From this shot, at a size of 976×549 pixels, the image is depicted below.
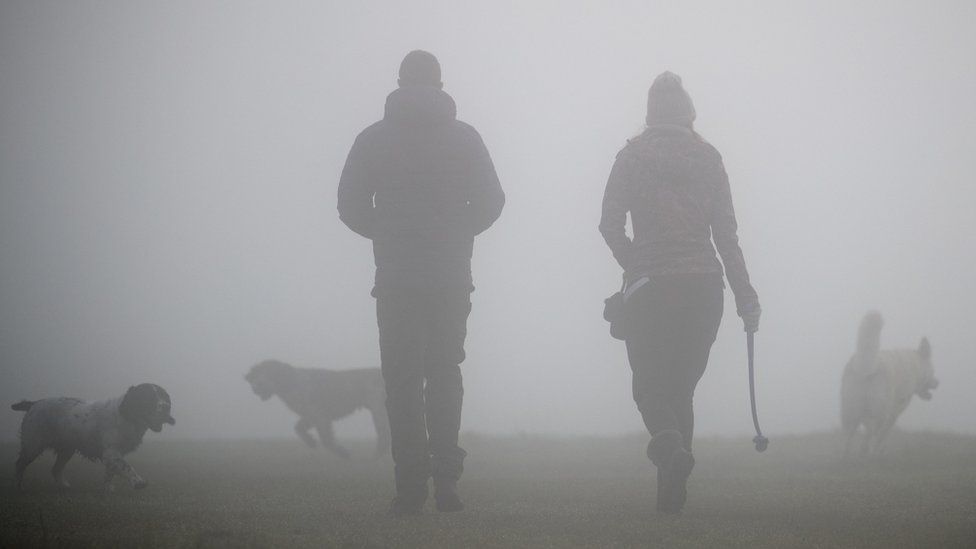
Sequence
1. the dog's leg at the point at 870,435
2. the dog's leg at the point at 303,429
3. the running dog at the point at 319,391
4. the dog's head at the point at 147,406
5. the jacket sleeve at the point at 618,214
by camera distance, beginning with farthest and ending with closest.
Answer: the running dog at the point at 319,391 < the dog's leg at the point at 303,429 < the dog's leg at the point at 870,435 < the dog's head at the point at 147,406 < the jacket sleeve at the point at 618,214

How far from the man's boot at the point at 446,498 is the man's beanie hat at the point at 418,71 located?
8.20 ft

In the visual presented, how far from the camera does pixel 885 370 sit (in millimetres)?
12750

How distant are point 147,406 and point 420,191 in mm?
4463

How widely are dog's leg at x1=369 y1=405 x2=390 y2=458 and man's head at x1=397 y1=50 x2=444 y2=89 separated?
29.6 feet

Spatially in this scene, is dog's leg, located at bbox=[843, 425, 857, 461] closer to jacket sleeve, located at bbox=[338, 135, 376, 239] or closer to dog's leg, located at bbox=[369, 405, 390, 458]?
dog's leg, located at bbox=[369, 405, 390, 458]

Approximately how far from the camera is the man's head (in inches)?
246

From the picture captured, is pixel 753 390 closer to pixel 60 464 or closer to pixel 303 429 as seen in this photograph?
pixel 60 464

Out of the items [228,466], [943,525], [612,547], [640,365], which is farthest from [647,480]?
[228,466]

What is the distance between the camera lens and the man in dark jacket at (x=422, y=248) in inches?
231

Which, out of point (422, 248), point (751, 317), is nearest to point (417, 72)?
point (422, 248)

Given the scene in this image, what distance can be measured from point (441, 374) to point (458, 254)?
74 centimetres

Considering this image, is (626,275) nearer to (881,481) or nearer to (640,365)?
(640,365)

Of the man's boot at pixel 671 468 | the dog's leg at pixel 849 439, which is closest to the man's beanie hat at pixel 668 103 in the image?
the man's boot at pixel 671 468

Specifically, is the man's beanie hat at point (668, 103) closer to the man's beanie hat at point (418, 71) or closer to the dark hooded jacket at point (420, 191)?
the dark hooded jacket at point (420, 191)
